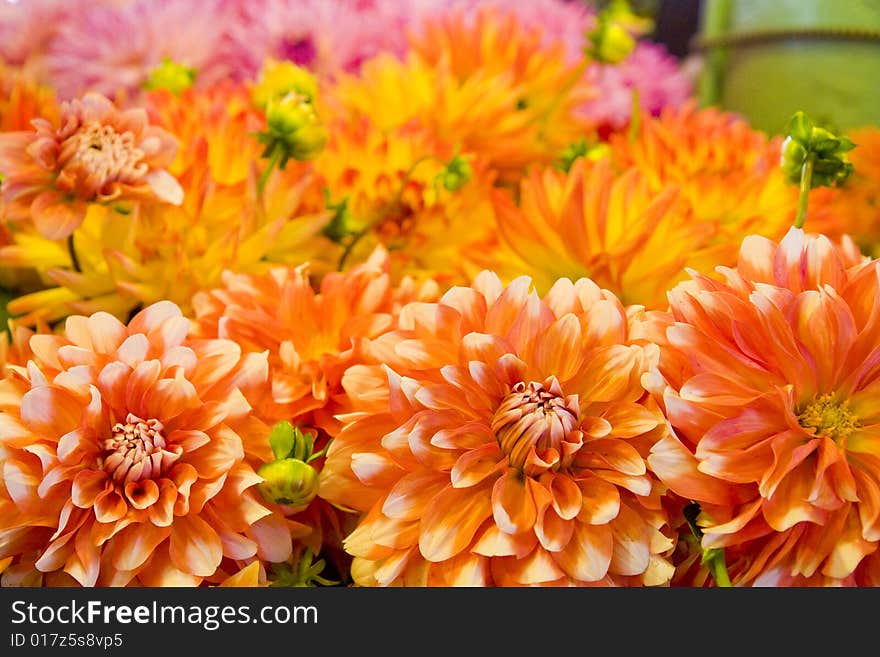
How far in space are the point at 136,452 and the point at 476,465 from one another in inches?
4.4

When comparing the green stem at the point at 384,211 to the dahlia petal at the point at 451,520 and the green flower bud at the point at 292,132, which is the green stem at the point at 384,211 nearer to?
the green flower bud at the point at 292,132

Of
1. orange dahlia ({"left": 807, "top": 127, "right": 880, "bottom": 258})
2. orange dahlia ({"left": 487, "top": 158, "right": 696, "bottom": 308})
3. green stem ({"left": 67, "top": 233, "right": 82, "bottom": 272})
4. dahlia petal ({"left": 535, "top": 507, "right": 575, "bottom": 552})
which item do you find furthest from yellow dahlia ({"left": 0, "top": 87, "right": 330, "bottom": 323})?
orange dahlia ({"left": 807, "top": 127, "right": 880, "bottom": 258})

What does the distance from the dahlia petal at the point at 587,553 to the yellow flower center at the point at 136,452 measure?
0.43 ft

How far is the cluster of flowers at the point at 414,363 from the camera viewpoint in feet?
0.95

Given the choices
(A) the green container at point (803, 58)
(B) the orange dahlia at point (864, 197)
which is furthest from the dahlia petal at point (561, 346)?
(A) the green container at point (803, 58)

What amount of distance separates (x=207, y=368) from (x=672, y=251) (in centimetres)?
20

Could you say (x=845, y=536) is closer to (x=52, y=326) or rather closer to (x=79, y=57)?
(x=52, y=326)

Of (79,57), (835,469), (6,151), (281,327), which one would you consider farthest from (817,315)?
(79,57)

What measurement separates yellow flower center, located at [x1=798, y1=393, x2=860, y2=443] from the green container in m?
0.43

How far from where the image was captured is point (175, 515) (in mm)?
313

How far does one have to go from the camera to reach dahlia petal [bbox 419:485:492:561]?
0.29 metres

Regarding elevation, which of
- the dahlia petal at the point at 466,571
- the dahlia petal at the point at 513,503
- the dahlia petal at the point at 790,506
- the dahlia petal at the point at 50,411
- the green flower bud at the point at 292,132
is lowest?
the dahlia petal at the point at 466,571

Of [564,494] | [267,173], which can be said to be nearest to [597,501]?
[564,494]

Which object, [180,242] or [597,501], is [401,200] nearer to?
[180,242]
